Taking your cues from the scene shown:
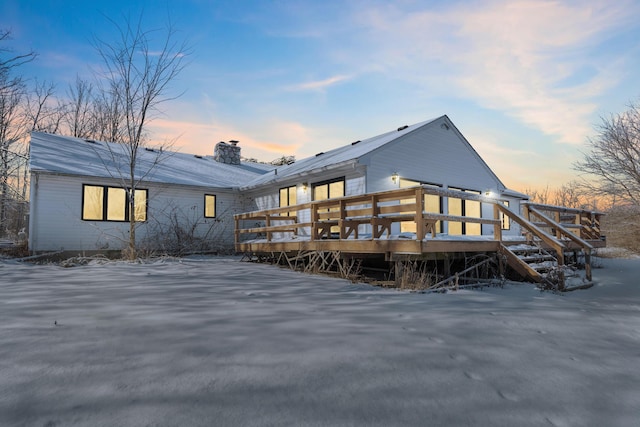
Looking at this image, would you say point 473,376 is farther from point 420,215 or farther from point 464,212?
point 464,212

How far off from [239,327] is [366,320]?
113cm

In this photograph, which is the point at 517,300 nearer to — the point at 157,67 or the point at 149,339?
the point at 149,339

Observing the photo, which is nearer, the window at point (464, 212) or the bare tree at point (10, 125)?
the bare tree at point (10, 125)

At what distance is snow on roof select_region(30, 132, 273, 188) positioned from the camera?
11773mm

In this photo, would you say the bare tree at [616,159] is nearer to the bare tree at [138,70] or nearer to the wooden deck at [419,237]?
the wooden deck at [419,237]

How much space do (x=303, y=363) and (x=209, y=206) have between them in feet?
43.9

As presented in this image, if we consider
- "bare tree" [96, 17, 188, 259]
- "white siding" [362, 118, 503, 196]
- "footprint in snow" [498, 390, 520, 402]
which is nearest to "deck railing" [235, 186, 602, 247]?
"white siding" [362, 118, 503, 196]

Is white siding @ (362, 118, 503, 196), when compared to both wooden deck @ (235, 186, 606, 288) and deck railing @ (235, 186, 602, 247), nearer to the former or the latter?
deck railing @ (235, 186, 602, 247)

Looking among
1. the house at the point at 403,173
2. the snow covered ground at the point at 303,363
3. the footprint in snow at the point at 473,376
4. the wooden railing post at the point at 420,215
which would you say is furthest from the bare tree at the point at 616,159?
the footprint in snow at the point at 473,376

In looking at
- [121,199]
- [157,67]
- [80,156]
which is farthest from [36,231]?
[157,67]

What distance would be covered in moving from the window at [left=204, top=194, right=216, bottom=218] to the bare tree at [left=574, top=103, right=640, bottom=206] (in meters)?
18.7

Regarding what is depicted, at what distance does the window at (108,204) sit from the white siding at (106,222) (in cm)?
16

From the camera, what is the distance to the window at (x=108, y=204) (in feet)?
39.3

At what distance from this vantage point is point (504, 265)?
684 centimetres
